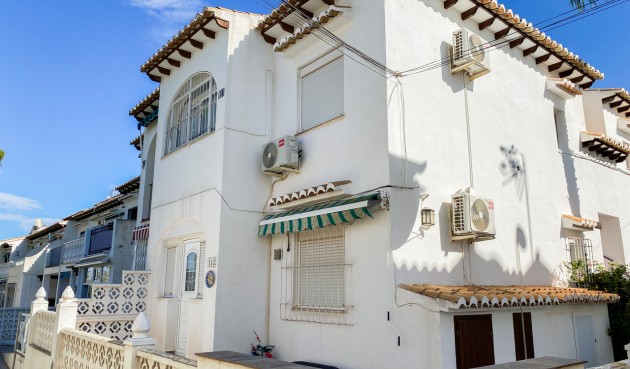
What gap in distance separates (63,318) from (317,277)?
585 cm

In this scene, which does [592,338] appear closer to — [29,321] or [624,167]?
[624,167]

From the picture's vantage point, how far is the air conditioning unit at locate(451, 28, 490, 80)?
1073 cm

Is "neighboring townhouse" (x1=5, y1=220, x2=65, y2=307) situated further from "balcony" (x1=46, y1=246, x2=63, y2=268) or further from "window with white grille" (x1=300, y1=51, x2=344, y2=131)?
"window with white grille" (x1=300, y1=51, x2=344, y2=131)

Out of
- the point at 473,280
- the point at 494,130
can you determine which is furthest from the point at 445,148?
the point at 473,280

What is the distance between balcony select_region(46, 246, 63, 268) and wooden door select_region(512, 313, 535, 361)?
25.8m

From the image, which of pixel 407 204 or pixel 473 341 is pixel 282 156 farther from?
pixel 473 341

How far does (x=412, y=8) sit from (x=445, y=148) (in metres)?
3.26

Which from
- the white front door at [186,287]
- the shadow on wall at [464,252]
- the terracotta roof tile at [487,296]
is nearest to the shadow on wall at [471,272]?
the shadow on wall at [464,252]

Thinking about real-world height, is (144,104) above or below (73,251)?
above

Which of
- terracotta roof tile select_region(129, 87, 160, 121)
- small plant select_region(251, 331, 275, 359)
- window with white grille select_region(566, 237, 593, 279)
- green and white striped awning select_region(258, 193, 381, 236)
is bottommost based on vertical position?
small plant select_region(251, 331, 275, 359)

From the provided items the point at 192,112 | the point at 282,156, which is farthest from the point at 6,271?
the point at 282,156

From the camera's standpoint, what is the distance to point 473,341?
8.74 meters

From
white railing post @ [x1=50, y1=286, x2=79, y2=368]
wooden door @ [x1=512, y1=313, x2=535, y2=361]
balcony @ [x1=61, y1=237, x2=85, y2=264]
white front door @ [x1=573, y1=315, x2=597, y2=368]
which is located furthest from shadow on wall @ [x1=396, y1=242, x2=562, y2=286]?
balcony @ [x1=61, y1=237, x2=85, y2=264]

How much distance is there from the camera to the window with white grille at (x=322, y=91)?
439 inches
